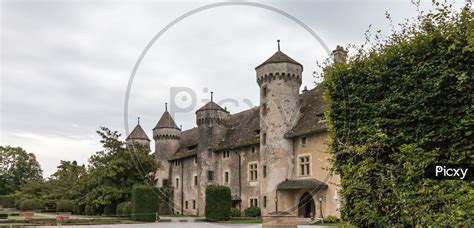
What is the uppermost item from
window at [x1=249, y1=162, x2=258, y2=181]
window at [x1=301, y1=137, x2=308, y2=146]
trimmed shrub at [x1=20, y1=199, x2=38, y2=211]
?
window at [x1=301, y1=137, x2=308, y2=146]

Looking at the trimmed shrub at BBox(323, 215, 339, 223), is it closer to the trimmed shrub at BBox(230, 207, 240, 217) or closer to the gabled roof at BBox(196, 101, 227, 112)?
the trimmed shrub at BBox(230, 207, 240, 217)

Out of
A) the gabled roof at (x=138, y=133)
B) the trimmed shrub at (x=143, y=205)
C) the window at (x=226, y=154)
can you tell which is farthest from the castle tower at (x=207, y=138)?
the gabled roof at (x=138, y=133)

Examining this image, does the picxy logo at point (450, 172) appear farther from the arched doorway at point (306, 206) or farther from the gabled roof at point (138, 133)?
the gabled roof at point (138, 133)

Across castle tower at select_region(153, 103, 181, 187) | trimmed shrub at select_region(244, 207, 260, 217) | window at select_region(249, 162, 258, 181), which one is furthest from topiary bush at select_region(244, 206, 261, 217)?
castle tower at select_region(153, 103, 181, 187)

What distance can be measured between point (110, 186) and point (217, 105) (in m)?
12.5

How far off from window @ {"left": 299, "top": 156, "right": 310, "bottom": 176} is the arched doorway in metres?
1.53

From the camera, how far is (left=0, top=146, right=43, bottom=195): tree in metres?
81.9

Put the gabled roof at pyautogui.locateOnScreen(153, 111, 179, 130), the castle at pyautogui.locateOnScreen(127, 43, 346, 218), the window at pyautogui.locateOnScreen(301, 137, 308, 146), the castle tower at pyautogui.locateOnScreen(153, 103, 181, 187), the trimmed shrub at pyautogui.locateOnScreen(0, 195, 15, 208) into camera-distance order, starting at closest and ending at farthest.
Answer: the castle at pyautogui.locateOnScreen(127, 43, 346, 218)
the window at pyautogui.locateOnScreen(301, 137, 308, 146)
the castle tower at pyautogui.locateOnScreen(153, 103, 181, 187)
the gabled roof at pyautogui.locateOnScreen(153, 111, 179, 130)
the trimmed shrub at pyautogui.locateOnScreen(0, 195, 15, 208)

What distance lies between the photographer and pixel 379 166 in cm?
1125

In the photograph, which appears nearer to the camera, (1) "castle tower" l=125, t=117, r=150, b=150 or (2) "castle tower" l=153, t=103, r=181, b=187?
(2) "castle tower" l=153, t=103, r=181, b=187

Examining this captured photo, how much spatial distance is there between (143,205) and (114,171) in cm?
595

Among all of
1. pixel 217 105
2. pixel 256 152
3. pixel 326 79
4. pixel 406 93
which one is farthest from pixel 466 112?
pixel 217 105

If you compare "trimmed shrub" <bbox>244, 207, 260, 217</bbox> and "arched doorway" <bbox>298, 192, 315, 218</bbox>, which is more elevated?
"arched doorway" <bbox>298, 192, 315, 218</bbox>

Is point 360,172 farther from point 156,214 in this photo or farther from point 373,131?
point 156,214
